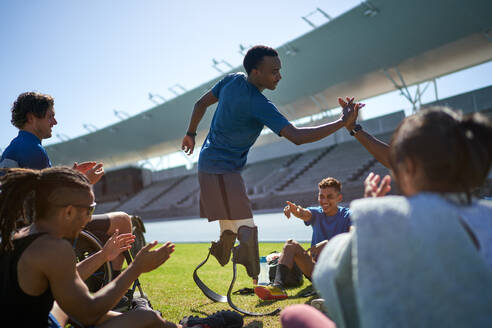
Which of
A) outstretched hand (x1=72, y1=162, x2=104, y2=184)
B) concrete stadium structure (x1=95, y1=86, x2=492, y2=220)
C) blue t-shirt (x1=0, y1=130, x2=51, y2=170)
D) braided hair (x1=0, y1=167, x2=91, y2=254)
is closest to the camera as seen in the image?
braided hair (x1=0, y1=167, x2=91, y2=254)

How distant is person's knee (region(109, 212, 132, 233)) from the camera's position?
9.08ft

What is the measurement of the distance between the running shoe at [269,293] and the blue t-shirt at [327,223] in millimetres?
592

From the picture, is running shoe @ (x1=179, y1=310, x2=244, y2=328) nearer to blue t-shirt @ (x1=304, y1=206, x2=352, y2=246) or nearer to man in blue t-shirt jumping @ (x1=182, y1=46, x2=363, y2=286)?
man in blue t-shirt jumping @ (x1=182, y1=46, x2=363, y2=286)

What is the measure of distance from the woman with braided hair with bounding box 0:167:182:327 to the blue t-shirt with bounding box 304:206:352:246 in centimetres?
205

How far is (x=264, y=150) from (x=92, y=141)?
1814cm

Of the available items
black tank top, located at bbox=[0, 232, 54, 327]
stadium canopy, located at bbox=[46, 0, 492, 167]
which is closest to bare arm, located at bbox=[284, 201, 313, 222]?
black tank top, located at bbox=[0, 232, 54, 327]

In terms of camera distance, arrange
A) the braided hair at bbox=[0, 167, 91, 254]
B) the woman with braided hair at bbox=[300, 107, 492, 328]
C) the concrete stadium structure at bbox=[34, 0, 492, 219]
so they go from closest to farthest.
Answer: the woman with braided hair at bbox=[300, 107, 492, 328] < the braided hair at bbox=[0, 167, 91, 254] < the concrete stadium structure at bbox=[34, 0, 492, 219]

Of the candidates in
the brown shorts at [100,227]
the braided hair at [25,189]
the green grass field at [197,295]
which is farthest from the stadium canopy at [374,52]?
the braided hair at [25,189]

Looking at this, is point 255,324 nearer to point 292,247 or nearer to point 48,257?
point 292,247

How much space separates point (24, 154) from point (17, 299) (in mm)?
1482

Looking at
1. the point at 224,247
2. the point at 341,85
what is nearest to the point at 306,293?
the point at 224,247

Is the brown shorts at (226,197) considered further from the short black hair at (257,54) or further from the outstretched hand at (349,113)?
the outstretched hand at (349,113)

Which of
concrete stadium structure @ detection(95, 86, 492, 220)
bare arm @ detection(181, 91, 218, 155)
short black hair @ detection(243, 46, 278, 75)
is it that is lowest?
concrete stadium structure @ detection(95, 86, 492, 220)

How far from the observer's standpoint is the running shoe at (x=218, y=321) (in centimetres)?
223
